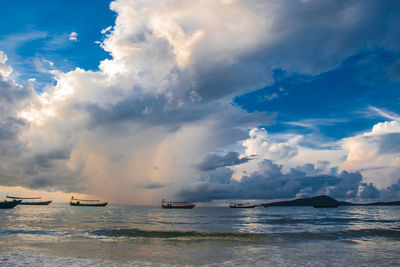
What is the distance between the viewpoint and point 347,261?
846 inches

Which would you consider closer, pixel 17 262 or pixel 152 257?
pixel 17 262

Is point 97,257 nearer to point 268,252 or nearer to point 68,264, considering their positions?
point 68,264

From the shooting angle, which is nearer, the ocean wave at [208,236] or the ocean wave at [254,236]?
the ocean wave at [208,236]

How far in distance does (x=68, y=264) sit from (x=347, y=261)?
22.6 m

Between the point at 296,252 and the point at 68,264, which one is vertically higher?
the point at 68,264

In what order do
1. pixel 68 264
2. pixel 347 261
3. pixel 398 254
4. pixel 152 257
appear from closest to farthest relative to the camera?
pixel 68 264, pixel 347 261, pixel 152 257, pixel 398 254

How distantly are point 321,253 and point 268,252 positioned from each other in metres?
5.12

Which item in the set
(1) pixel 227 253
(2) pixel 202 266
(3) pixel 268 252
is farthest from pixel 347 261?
(2) pixel 202 266

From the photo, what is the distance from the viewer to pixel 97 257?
22.4 m

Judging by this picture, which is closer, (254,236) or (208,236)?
(254,236)

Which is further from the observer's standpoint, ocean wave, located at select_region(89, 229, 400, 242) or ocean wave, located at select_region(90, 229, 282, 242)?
ocean wave, located at select_region(89, 229, 400, 242)

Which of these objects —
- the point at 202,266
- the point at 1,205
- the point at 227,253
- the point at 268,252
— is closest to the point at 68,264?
the point at 202,266

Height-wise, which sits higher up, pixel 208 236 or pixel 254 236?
pixel 208 236

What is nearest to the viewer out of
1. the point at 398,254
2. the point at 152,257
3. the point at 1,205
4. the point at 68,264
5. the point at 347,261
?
the point at 68,264
